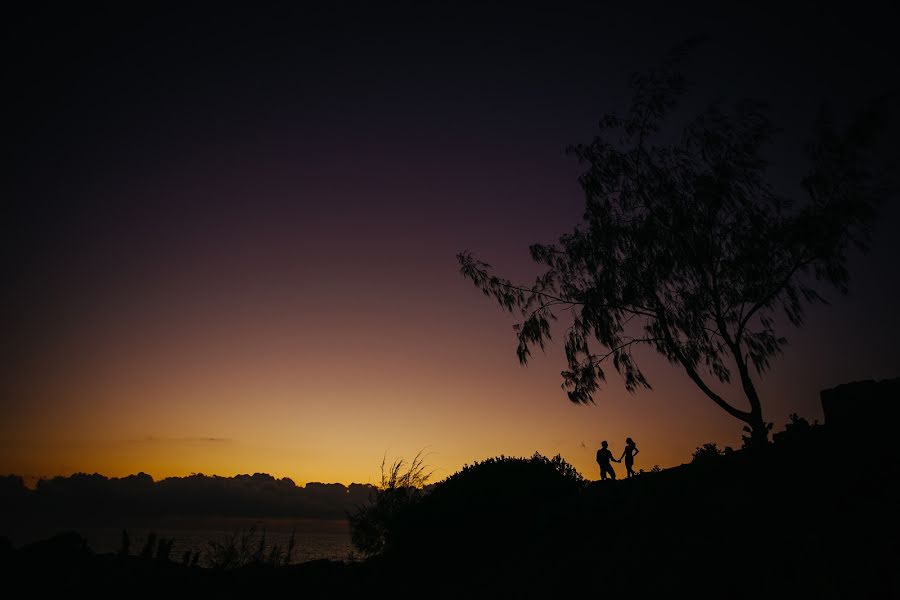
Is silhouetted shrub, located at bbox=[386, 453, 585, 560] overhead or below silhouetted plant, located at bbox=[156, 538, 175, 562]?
overhead

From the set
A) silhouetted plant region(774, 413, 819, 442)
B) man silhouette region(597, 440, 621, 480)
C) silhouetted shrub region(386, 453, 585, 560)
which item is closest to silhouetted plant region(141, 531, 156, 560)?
silhouetted shrub region(386, 453, 585, 560)

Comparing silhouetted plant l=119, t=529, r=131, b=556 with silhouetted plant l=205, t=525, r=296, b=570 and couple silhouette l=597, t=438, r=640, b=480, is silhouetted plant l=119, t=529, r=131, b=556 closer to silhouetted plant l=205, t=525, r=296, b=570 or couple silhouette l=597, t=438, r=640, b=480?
silhouetted plant l=205, t=525, r=296, b=570

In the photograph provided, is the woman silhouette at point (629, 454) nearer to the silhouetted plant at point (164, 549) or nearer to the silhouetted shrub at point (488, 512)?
the silhouetted shrub at point (488, 512)

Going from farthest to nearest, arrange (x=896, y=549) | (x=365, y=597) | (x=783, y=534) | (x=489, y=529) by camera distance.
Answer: (x=489, y=529), (x=365, y=597), (x=783, y=534), (x=896, y=549)

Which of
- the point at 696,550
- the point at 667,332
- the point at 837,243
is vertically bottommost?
the point at 696,550

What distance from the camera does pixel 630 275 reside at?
1638cm

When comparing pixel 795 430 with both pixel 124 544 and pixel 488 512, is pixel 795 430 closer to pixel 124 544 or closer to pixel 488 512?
pixel 488 512

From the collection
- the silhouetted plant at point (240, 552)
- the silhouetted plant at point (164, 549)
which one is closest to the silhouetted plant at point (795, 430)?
the silhouetted plant at point (240, 552)

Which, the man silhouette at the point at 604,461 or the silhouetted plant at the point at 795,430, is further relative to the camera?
the man silhouette at the point at 604,461

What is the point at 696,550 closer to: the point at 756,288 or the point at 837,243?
the point at 756,288

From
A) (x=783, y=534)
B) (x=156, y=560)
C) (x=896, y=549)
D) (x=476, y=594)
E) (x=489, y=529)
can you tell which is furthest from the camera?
(x=156, y=560)

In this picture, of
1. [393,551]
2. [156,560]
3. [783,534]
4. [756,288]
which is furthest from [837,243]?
[156,560]

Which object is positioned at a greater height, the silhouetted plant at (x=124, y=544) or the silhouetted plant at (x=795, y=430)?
the silhouetted plant at (x=795, y=430)

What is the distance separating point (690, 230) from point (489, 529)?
1135cm
